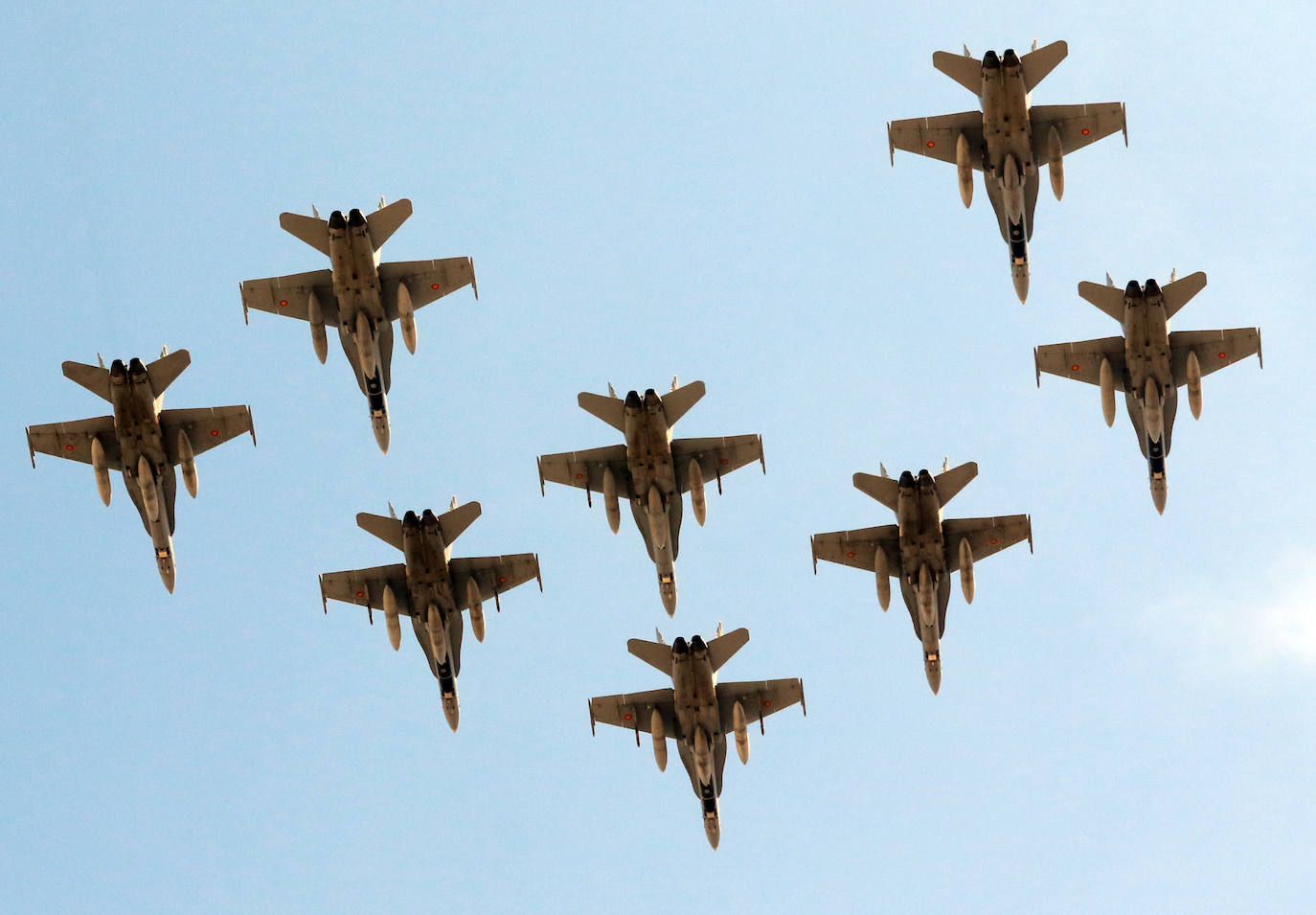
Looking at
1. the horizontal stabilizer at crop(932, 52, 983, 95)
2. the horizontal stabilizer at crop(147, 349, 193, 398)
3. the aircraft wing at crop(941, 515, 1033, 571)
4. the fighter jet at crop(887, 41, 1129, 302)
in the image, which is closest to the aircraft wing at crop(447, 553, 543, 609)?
the horizontal stabilizer at crop(147, 349, 193, 398)

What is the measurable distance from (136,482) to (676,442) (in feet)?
50.3

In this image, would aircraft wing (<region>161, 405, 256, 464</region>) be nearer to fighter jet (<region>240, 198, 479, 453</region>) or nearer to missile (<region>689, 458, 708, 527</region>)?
fighter jet (<region>240, 198, 479, 453</region>)

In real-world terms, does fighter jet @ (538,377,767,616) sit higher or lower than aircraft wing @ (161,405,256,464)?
lower

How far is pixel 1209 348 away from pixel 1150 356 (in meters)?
1.79

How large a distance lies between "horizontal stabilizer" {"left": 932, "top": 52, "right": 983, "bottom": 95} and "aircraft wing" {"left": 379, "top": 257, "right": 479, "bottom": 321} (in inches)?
573

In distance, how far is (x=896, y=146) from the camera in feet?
218

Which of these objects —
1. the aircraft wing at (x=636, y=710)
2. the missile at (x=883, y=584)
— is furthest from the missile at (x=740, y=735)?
the missile at (x=883, y=584)

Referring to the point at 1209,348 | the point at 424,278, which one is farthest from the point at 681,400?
the point at 1209,348

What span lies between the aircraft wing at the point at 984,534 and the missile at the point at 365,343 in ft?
55.5

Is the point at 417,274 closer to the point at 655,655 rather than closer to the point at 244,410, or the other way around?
the point at 244,410

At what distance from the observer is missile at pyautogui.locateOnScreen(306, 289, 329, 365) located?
214 feet

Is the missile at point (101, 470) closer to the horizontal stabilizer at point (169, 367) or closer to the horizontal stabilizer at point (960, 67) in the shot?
the horizontal stabilizer at point (169, 367)

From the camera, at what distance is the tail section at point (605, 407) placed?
62344 millimetres

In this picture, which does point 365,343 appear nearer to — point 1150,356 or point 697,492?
point 697,492
